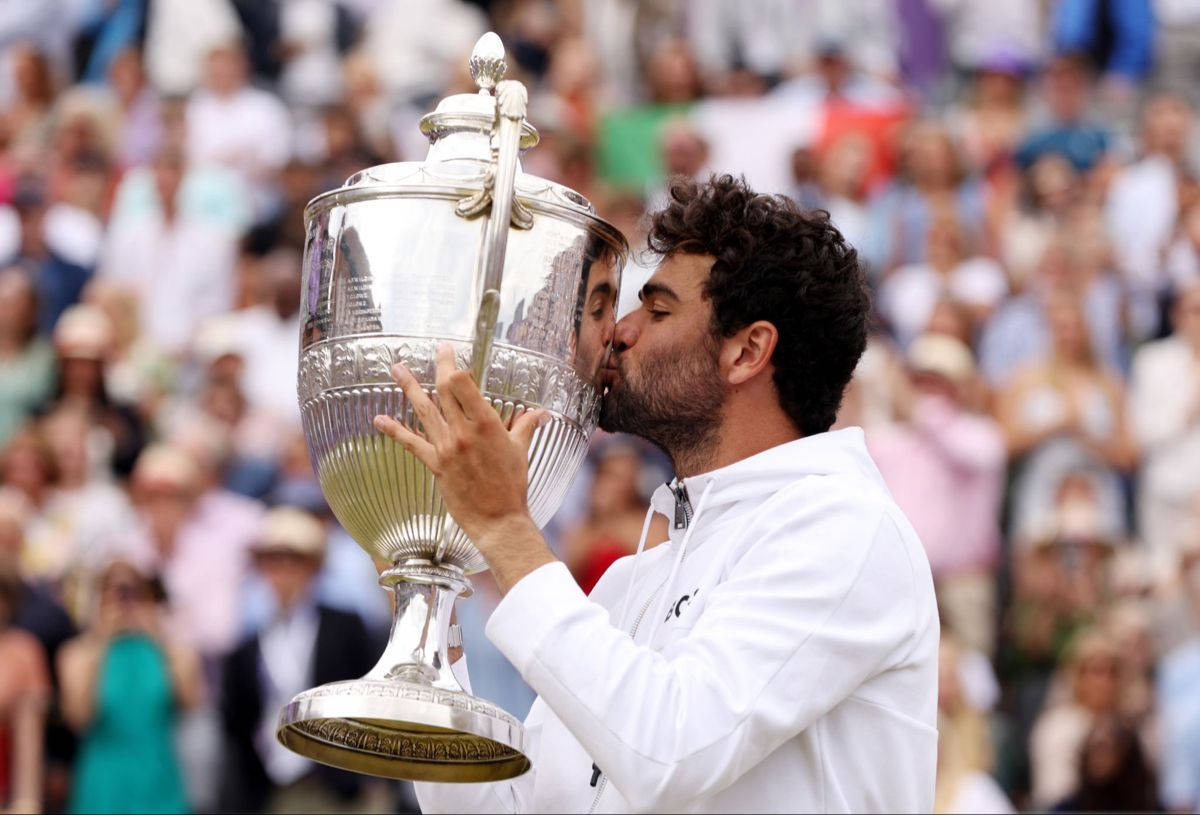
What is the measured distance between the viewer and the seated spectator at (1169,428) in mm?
8914

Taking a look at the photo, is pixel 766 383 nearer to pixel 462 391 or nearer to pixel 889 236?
pixel 462 391

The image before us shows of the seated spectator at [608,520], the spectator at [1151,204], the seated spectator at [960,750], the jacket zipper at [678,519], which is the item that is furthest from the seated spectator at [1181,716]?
the jacket zipper at [678,519]

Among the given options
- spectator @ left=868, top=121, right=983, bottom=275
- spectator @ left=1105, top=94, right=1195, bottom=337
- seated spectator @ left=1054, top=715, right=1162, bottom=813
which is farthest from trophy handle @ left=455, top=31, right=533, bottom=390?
spectator @ left=868, top=121, right=983, bottom=275

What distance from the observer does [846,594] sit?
11.0ft

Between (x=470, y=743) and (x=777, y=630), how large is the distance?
65cm

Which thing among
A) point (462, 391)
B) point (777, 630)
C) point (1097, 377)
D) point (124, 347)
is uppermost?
point (124, 347)

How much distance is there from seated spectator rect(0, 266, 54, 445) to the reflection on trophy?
6012 millimetres

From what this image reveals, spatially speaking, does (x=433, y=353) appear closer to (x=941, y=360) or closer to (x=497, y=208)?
(x=497, y=208)

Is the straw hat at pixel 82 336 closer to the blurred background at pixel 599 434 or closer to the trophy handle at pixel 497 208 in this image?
the blurred background at pixel 599 434

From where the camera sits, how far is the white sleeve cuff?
324 centimetres

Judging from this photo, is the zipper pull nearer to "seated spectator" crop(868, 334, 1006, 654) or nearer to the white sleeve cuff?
the white sleeve cuff

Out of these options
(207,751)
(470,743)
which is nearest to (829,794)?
(470,743)

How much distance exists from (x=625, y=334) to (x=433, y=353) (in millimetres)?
412

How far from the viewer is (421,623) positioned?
145 inches
